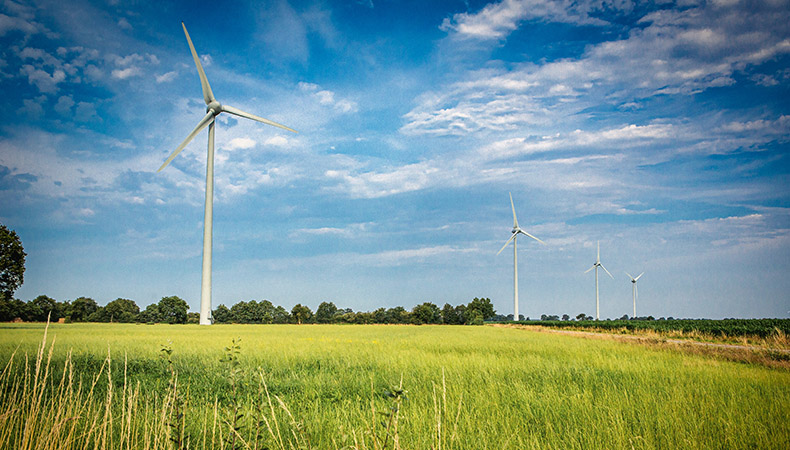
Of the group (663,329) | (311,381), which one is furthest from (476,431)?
(663,329)

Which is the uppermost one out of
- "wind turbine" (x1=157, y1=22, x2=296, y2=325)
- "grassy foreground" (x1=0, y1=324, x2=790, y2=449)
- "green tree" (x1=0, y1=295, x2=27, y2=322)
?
"wind turbine" (x1=157, y1=22, x2=296, y2=325)

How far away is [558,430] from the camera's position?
257 inches

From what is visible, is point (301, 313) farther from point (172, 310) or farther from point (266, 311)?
point (172, 310)

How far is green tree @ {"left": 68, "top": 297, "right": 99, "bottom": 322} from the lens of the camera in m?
73.4

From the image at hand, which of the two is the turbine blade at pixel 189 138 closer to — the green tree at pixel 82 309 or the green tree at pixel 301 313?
the green tree at pixel 82 309

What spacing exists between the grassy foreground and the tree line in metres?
52.0

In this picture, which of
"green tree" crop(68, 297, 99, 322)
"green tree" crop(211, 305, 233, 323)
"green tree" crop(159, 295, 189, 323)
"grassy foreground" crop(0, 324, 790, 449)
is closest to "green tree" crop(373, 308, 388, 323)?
"green tree" crop(211, 305, 233, 323)

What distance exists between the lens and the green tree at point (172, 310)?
266 feet

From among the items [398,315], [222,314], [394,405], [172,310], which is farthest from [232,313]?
[394,405]

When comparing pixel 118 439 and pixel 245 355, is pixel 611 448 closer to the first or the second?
pixel 118 439

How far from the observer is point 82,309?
251 feet

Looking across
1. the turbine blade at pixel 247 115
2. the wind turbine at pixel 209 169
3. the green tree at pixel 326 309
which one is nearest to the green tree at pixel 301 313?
the green tree at pixel 326 309

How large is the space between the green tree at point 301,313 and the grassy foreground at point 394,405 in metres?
82.2

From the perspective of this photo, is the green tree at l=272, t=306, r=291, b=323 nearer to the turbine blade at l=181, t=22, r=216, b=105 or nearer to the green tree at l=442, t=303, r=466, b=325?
the green tree at l=442, t=303, r=466, b=325
